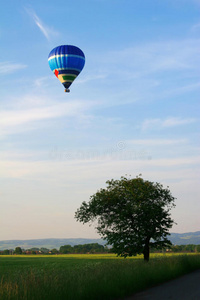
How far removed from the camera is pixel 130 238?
121 ft

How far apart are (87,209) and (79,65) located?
21.4 meters

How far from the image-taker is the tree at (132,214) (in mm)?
36812

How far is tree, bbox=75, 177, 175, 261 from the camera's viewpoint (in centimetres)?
3681

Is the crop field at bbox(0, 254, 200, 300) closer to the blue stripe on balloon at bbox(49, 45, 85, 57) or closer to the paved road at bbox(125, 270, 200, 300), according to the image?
the paved road at bbox(125, 270, 200, 300)

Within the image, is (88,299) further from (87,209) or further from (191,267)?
(87,209)

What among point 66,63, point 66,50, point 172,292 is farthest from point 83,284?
point 66,50

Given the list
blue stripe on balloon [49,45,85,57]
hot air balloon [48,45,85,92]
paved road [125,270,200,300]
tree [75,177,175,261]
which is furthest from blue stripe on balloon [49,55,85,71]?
paved road [125,270,200,300]

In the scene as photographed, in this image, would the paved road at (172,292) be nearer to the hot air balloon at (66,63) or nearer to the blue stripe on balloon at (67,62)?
the hot air balloon at (66,63)

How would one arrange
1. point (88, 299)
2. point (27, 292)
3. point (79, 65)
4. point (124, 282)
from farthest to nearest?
point (79, 65) < point (124, 282) < point (88, 299) < point (27, 292)

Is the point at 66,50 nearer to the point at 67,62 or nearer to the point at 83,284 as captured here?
the point at 67,62

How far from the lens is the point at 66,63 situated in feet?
172

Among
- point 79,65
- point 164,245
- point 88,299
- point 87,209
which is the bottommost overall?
point 88,299

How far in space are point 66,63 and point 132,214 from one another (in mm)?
22915

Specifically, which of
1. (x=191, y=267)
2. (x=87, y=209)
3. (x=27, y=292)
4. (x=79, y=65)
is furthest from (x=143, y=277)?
(x=79, y=65)
